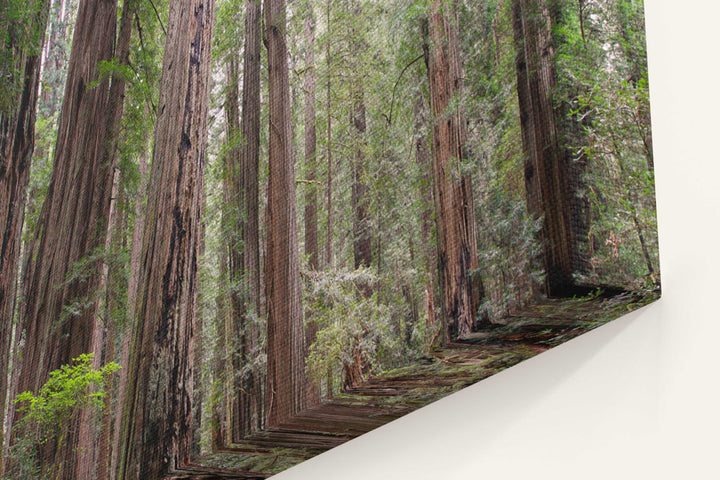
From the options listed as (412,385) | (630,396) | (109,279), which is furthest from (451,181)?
(109,279)

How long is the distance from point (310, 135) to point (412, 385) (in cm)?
98

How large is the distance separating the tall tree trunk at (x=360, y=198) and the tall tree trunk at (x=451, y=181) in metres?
0.25

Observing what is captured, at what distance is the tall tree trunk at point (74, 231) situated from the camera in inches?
95.4

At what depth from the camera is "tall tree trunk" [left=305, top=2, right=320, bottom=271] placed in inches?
101

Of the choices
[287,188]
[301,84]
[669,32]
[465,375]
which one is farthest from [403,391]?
[669,32]

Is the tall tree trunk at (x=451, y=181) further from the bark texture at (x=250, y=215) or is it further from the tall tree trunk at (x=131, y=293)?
the tall tree trunk at (x=131, y=293)

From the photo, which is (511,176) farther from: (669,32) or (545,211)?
(669,32)

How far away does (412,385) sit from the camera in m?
2.65

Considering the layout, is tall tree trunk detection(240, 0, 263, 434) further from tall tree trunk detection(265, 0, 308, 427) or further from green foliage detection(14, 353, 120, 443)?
green foliage detection(14, 353, 120, 443)

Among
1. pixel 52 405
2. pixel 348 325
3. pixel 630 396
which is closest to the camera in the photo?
pixel 52 405

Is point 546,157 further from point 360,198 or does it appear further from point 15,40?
point 15,40

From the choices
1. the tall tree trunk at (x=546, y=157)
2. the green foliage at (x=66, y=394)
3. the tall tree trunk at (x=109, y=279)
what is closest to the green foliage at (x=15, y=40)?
the tall tree trunk at (x=109, y=279)

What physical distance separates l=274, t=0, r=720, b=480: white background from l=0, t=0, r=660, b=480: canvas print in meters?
0.24

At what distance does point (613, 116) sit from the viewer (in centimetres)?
284
